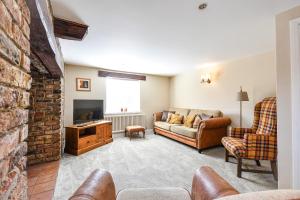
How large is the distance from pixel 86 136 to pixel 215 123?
2909 mm

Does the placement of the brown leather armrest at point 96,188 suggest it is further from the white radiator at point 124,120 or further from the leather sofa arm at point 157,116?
the leather sofa arm at point 157,116

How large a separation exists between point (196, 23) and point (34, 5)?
5.72 feet

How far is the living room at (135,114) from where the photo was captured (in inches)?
31.5

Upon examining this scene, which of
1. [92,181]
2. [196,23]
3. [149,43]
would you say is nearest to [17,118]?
[92,181]

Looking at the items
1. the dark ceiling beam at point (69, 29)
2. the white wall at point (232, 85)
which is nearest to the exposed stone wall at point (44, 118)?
the dark ceiling beam at point (69, 29)

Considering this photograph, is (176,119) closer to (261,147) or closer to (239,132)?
(239,132)

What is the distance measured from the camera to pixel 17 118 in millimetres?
688

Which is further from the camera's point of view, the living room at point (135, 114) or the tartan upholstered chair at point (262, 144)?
the tartan upholstered chair at point (262, 144)

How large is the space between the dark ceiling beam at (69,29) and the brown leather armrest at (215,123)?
2816 millimetres

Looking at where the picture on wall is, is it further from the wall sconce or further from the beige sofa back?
the wall sconce

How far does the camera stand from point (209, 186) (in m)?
1.02

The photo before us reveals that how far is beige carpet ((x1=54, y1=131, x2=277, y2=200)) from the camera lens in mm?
2145

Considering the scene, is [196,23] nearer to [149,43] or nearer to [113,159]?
[149,43]

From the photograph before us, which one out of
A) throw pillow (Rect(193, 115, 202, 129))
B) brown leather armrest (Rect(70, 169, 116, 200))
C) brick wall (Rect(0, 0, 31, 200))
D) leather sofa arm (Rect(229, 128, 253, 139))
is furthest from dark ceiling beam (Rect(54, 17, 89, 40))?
throw pillow (Rect(193, 115, 202, 129))
